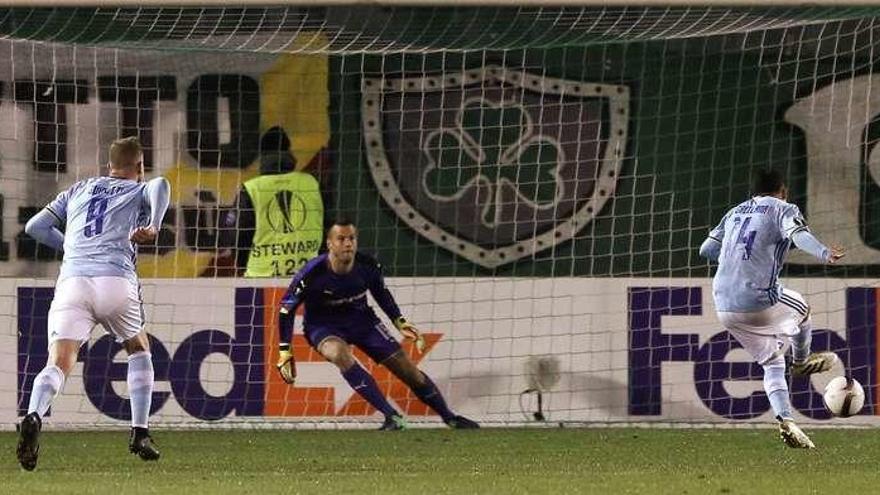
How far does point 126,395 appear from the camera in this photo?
1520cm

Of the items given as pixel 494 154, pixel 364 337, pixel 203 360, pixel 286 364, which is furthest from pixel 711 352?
pixel 203 360

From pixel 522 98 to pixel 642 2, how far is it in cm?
169

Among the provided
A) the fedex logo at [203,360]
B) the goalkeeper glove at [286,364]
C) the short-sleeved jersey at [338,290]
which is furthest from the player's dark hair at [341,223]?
the goalkeeper glove at [286,364]

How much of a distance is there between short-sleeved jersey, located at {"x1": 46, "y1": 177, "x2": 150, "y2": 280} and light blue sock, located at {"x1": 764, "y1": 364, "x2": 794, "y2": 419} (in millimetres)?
3737

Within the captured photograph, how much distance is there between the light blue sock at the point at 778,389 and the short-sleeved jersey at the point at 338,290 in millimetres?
2917

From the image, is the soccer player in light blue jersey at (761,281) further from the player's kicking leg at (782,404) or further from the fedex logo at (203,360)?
the fedex logo at (203,360)

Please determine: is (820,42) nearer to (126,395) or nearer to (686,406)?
(686,406)

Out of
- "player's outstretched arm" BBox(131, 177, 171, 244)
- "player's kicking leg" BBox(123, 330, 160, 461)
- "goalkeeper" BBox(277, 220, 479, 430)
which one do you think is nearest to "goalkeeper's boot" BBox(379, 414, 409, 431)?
"goalkeeper" BBox(277, 220, 479, 430)

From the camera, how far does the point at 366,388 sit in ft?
48.5

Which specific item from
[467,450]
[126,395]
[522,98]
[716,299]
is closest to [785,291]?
[716,299]

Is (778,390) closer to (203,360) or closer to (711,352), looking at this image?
(711,352)

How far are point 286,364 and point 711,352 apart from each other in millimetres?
2942

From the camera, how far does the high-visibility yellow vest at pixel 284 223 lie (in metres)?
15.3

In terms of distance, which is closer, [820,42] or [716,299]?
[716,299]
